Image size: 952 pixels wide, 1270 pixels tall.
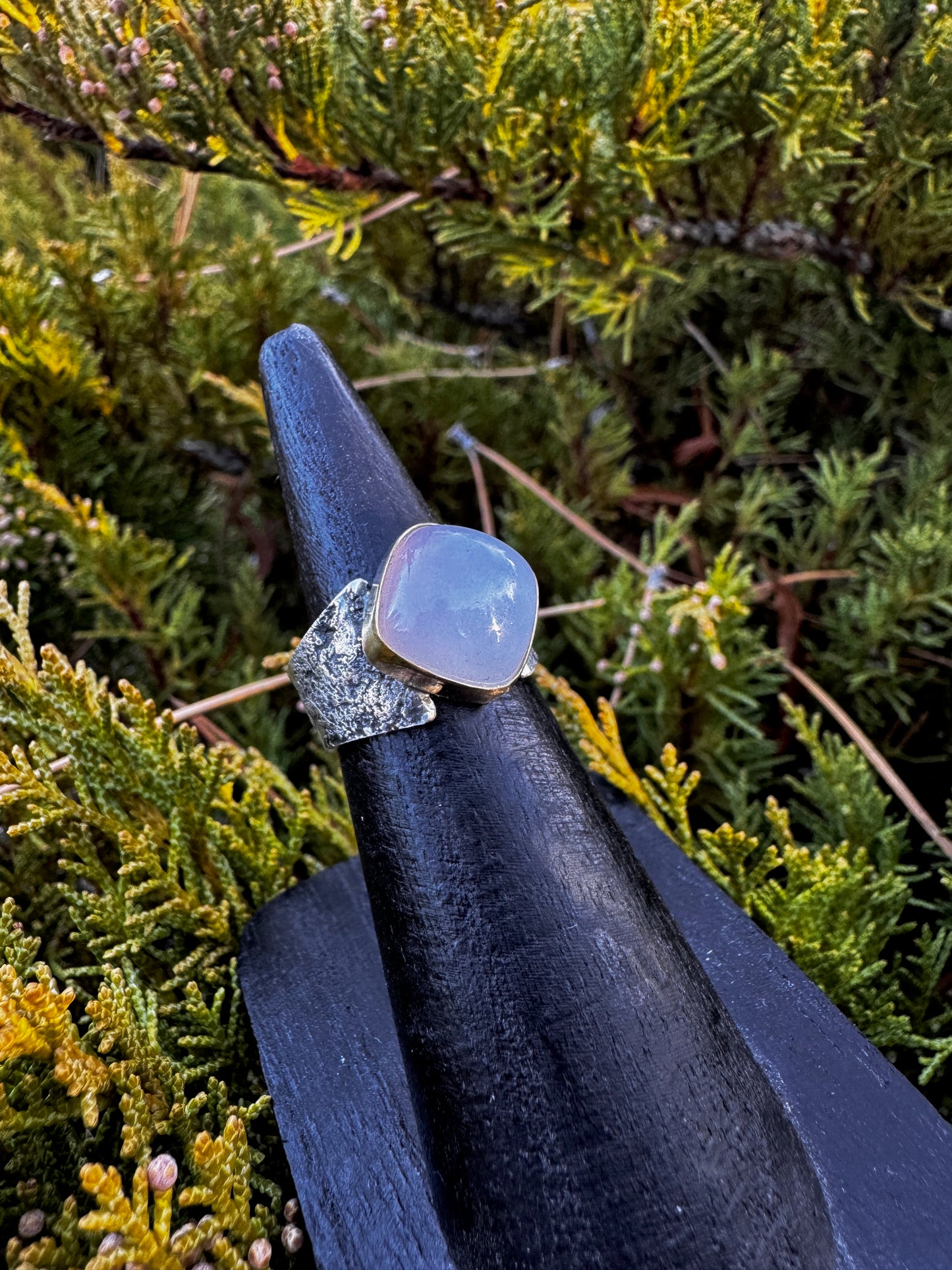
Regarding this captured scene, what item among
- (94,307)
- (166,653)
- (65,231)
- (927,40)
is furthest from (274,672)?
(927,40)

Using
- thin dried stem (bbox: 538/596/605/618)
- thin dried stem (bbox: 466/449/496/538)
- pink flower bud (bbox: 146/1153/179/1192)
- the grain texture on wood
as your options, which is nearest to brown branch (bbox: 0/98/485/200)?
thin dried stem (bbox: 466/449/496/538)

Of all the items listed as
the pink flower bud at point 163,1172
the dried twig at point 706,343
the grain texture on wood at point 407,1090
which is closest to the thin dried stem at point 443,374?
the dried twig at point 706,343

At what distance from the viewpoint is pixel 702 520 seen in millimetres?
1257

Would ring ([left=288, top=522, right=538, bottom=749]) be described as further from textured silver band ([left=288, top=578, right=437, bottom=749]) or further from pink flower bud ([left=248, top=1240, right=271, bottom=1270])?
pink flower bud ([left=248, top=1240, right=271, bottom=1270])

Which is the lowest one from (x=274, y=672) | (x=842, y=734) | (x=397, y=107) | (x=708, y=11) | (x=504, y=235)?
(x=274, y=672)

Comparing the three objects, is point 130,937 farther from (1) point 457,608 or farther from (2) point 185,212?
(2) point 185,212

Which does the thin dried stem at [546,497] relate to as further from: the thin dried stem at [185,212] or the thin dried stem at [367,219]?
the thin dried stem at [185,212]

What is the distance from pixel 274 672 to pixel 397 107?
0.70 m

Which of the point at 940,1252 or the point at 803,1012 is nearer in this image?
the point at 940,1252

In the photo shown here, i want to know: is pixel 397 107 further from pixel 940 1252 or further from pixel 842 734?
pixel 940 1252

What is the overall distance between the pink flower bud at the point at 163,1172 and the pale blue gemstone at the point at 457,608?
0.33m

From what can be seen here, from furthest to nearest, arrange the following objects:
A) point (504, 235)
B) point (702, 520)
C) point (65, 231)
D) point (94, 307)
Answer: point (65, 231) < point (702, 520) < point (94, 307) < point (504, 235)

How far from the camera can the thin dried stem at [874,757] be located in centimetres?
85

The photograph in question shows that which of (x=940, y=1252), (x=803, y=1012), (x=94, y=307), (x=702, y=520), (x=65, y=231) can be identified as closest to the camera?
(x=940, y=1252)
